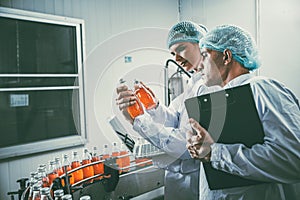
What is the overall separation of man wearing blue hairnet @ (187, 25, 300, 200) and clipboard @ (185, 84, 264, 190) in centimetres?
1

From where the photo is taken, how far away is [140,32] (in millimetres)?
1005

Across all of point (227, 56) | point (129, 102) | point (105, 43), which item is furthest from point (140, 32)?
point (227, 56)

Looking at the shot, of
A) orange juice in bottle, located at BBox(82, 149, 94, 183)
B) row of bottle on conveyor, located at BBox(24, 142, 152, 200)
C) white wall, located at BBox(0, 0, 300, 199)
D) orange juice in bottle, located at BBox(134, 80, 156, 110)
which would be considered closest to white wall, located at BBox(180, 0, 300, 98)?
white wall, located at BBox(0, 0, 300, 199)

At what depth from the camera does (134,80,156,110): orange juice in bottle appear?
0.85 m

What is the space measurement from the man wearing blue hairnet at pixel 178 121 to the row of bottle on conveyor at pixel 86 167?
0.46 ft

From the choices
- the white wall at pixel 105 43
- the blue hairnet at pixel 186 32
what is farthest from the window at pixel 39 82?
the blue hairnet at pixel 186 32

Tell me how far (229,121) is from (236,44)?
18 centimetres

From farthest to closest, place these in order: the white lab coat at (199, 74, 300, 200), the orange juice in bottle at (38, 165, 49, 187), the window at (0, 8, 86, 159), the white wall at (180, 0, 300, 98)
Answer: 1. the window at (0, 8, 86, 159)
2. the orange juice in bottle at (38, 165, 49, 187)
3. the white wall at (180, 0, 300, 98)
4. the white lab coat at (199, 74, 300, 200)

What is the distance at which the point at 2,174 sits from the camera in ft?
3.85

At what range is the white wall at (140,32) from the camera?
2.62 feet

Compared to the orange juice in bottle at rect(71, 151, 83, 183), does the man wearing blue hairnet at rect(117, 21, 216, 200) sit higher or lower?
higher

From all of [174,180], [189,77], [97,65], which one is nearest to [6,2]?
[97,65]

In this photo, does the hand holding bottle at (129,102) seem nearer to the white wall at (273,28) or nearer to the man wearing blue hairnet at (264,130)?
the man wearing blue hairnet at (264,130)

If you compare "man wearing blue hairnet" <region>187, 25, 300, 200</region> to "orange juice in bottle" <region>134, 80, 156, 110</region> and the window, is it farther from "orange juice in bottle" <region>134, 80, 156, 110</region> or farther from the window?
the window
